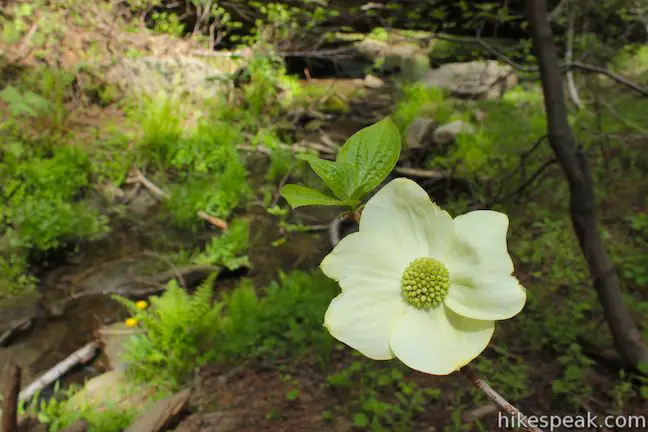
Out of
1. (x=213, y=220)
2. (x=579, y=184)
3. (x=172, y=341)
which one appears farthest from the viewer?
(x=213, y=220)

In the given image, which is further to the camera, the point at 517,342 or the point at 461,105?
the point at 461,105

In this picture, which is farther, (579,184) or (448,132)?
(448,132)

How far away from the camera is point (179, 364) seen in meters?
2.79

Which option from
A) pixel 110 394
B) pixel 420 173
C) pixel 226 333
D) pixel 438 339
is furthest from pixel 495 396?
pixel 420 173

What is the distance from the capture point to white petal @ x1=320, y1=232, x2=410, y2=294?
0.42m

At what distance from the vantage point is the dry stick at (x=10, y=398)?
2010 mm

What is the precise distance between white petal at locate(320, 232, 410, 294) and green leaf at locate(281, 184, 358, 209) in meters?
0.03

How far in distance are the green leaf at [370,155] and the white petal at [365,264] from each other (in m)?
0.05

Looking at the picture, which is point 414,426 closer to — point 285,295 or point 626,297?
point 285,295

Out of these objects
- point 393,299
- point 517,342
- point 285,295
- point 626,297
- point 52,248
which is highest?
point 393,299

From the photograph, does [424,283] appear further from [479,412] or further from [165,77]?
[165,77]

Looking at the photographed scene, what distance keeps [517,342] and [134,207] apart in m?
4.07

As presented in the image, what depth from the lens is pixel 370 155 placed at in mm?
457

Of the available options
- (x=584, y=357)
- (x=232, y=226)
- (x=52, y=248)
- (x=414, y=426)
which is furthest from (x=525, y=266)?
(x=52, y=248)
